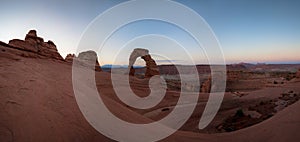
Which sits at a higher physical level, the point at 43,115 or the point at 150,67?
the point at 150,67

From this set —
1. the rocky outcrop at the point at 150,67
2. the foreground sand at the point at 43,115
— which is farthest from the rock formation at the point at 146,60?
the foreground sand at the point at 43,115

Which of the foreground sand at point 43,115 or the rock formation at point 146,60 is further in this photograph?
the rock formation at point 146,60

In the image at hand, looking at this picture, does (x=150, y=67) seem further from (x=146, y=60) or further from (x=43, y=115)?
(x=43, y=115)

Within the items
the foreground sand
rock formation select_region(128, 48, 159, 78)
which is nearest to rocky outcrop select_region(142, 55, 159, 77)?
rock formation select_region(128, 48, 159, 78)

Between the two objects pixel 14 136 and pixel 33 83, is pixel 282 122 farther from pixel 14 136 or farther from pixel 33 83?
pixel 33 83

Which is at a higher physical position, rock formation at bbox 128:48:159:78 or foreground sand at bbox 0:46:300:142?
rock formation at bbox 128:48:159:78

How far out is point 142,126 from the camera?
7188 mm

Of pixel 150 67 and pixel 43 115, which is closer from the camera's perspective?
pixel 43 115

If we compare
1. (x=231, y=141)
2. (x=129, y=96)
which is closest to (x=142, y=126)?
(x=231, y=141)

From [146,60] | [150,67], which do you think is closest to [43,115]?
[150,67]

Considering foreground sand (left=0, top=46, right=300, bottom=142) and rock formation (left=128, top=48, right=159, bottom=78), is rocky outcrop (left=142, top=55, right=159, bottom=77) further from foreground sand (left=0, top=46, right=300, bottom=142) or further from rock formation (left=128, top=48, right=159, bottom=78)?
foreground sand (left=0, top=46, right=300, bottom=142)

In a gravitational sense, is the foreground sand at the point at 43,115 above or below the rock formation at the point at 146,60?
below

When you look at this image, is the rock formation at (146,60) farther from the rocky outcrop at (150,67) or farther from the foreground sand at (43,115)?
the foreground sand at (43,115)

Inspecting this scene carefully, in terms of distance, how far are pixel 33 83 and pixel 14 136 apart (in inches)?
94.8
